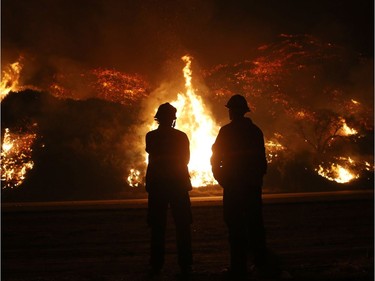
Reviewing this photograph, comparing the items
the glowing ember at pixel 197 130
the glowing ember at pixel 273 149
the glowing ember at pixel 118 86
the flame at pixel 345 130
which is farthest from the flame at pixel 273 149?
the glowing ember at pixel 118 86

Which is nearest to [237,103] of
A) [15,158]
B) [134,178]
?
[134,178]

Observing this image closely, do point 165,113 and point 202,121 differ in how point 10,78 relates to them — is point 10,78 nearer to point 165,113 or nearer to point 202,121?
point 202,121

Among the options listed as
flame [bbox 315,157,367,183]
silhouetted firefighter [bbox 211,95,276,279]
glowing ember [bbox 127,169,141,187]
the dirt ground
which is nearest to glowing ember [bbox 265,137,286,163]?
flame [bbox 315,157,367,183]

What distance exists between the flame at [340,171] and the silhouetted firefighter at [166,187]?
54.5 ft

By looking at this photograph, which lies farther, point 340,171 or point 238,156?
point 340,171

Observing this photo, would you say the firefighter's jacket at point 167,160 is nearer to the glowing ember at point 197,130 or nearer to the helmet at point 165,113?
the helmet at point 165,113

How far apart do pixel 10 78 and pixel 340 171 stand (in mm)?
18755

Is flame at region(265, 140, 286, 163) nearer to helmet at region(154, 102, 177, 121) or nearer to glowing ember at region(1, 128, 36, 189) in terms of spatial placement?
glowing ember at region(1, 128, 36, 189)

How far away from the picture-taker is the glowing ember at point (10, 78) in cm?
2447

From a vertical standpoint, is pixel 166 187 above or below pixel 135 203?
above

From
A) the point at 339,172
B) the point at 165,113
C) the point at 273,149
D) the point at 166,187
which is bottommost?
the point at 166,187

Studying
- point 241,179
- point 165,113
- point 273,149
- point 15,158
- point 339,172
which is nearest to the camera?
point 241,179

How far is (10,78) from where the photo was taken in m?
25.8

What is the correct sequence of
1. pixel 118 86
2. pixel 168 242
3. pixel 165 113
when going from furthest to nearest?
1. pixel 118 86
2. pixel 168 242
3. pixel 165 113
